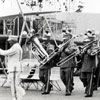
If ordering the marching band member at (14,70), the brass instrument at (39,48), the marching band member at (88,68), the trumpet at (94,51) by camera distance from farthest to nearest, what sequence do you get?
the brass instrument at (39,48)
the marching band member at (88,68)
the trumpet at (94,51)
the marching band member at (14,70)

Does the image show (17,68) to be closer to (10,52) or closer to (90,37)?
(10,52)

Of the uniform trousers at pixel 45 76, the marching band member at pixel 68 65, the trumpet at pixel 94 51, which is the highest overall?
the trumpet at pixel 94 51

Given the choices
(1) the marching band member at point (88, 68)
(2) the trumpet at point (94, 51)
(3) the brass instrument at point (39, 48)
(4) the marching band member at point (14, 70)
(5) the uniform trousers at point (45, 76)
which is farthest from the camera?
(5) the uniform trousers at point (45, 76)

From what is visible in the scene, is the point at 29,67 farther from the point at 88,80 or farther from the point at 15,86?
the point at 15,86

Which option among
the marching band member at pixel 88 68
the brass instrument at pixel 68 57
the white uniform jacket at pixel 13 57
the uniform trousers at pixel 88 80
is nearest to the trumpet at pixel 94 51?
the marching band member at pixel 88 68

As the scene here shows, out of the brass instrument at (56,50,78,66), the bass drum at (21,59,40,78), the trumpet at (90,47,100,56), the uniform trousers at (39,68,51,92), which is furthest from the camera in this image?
the bass drum at (21,59,40,78)

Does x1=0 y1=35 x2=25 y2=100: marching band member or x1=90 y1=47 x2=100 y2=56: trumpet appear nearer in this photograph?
x1=0 y1=35 x2=25 y2=100: marching band member

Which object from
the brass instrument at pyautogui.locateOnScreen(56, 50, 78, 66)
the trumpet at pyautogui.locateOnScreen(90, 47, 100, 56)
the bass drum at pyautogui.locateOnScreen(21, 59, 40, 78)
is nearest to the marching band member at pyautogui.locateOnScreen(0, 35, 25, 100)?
the trumpet at pyautogui.locateOnScreen(90, 47, 100, 56)

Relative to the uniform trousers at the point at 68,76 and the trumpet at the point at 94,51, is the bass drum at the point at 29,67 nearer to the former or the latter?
A: the uniform trousers at the point at 68,76

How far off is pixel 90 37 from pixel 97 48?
0.40 meters

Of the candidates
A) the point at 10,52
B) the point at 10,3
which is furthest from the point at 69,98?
the point at 10,3

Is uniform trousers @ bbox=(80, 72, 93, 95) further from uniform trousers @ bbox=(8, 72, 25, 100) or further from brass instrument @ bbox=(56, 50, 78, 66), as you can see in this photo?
uniform trousers @ bbox=(8, 72, 25, 100)

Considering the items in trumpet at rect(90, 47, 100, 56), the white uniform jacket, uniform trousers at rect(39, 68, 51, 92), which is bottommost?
uniform trousers at rect(39, 68, 51, 92)

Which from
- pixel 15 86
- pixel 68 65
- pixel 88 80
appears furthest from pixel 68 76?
pixel 15 86
